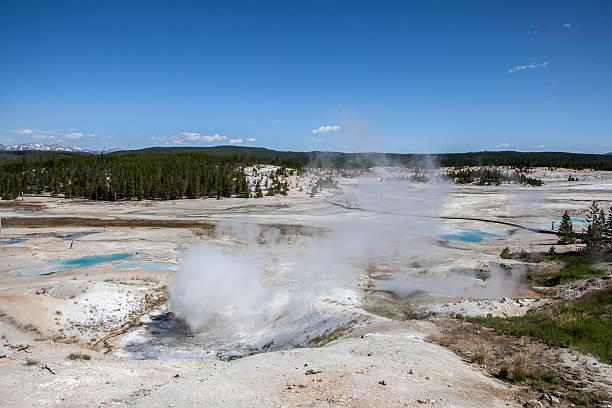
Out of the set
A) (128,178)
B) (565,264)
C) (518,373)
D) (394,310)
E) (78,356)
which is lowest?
(394,310)

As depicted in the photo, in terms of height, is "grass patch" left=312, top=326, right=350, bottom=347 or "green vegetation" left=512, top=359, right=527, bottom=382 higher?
"green vegetation" left=512, top=359, right=527, bottom=382

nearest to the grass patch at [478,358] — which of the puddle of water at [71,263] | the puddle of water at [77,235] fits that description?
the puddle of water at [71,263]

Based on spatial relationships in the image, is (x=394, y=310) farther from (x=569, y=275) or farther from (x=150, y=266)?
(x=150, y=266)

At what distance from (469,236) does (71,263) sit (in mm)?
27836

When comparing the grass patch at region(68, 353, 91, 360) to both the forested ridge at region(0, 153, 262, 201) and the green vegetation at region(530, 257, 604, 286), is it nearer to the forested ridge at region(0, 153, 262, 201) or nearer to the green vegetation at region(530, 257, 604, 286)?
the green vegetation at region(530, 257, 604, 286)

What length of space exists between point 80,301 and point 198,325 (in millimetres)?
5141

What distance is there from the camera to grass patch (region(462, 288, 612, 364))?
7773 mm

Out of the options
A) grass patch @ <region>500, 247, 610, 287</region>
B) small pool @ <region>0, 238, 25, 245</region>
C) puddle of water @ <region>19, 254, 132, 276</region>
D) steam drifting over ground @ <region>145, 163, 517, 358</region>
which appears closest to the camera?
steam drifting over ground @ <region>145, 163, 517, 358</region>

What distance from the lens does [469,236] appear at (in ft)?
97.5

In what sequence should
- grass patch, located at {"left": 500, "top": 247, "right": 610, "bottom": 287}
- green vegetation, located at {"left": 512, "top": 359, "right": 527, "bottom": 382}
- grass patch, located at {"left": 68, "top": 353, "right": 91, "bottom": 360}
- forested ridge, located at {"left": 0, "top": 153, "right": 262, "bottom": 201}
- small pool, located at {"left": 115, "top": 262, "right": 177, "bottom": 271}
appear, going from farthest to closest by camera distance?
forested ridge, located at {"left": 0, "top": 153, "right": 262, "bottom": 201} → small pool, located at {"left": 115, "top": 262, "right": 177, "bottom": 271} → grass patch, located at {"left": 500, "top": 247, "right": 610, "bottom": 287} → grass patch, located at {"left": 68, "top": 353, "right": 91, "bottom": 360} → green vegetation, located at {"left": 512, "top": 359, "right": 527, "bottom": 382}

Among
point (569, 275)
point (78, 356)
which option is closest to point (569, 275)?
point (569, 275)

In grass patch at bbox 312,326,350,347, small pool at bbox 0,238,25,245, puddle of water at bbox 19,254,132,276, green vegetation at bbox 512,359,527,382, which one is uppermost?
green vegetation at bbox 512,359,527,382

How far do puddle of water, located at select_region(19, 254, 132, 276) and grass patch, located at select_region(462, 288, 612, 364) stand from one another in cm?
2073

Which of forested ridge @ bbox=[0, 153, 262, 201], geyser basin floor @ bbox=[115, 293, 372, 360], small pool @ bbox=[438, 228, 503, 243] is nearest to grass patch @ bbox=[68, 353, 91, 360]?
geyser basin floor @ bbox=[115, 293, 372, 360]
